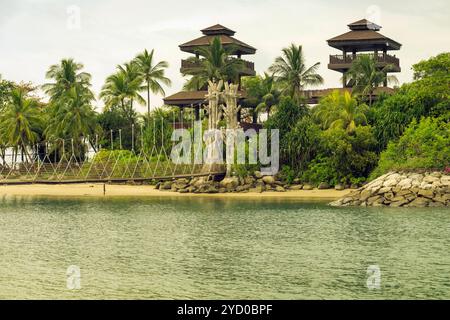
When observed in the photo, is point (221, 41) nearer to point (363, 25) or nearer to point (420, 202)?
point (363, 25)

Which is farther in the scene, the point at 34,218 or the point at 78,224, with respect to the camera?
the point at 34,218

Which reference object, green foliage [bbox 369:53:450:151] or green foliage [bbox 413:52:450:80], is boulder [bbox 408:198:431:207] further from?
green foliage [bbox 413:52:450:80]

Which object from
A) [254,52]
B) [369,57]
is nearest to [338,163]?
[369,57]

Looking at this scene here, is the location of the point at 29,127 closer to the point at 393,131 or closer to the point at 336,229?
the point at 393,131

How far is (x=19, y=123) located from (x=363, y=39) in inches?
921

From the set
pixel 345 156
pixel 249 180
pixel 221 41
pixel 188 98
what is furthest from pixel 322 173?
pixel 221 41

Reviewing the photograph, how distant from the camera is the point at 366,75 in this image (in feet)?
188

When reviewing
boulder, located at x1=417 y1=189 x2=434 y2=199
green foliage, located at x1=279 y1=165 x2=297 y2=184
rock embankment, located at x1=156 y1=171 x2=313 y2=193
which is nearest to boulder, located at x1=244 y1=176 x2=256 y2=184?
rock embankment, located at x1=156 y1=171 x2=313 y2=193

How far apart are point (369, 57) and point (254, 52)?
42.4ft

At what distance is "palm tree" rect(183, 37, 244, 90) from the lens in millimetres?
61719

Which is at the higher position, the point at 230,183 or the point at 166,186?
the point at 230,183

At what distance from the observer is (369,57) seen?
190 ft

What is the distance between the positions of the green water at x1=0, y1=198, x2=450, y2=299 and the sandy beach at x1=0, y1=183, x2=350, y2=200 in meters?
4.14
